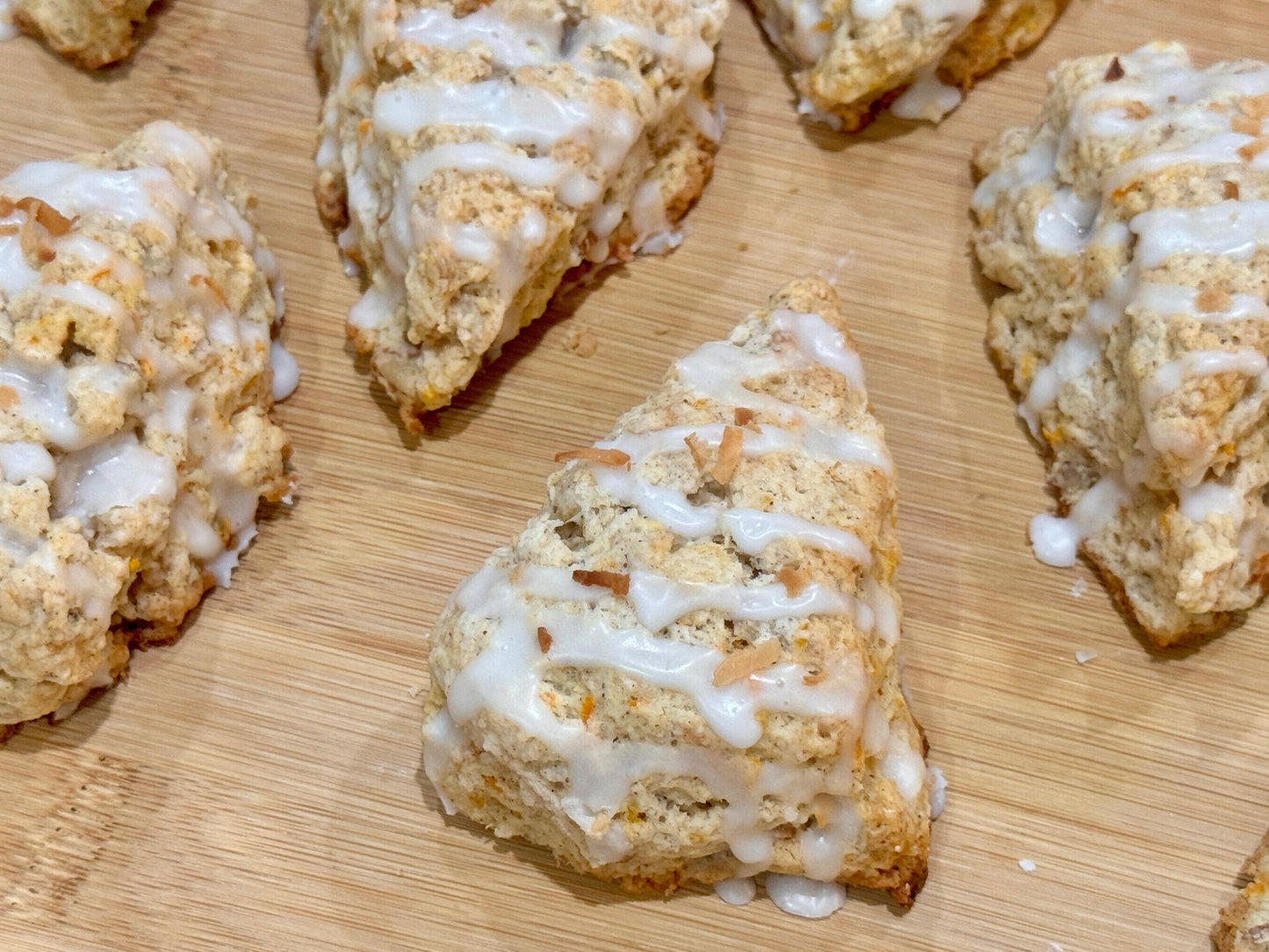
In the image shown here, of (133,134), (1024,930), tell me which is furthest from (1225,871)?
(133,134)

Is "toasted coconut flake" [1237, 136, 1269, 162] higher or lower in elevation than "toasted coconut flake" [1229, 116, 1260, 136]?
lower

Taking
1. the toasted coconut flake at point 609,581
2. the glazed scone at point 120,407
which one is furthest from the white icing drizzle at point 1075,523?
the glazed scone at point 120,407

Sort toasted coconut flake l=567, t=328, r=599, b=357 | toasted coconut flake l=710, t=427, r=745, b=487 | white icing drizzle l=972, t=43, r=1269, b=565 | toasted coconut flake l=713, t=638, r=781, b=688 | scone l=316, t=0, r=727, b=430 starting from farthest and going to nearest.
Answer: toasted coconut flake l=567, t=328, r=599, b=357 < scone l=316, t=0, r=727, b=430 < white icing drizzle l=972, t=43, r=1269, b=565 < toasted coconut flake l=710, t=427, r=745, b=487 < toasted coconut flake l=713, t=638, r=781, b=688

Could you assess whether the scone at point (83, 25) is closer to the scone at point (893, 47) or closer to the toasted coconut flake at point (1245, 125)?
the scone at point (893, 47)

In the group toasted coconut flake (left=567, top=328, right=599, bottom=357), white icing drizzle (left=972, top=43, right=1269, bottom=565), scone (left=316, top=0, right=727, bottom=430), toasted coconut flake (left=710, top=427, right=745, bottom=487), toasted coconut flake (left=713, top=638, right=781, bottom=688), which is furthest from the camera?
toasted coconut flake (left=567, top=328, right=599, bottom=357)

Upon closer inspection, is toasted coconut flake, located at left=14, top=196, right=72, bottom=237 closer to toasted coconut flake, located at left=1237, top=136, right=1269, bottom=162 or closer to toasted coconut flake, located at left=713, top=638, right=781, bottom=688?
toasted coconut flake, located at left=713, top=638, right=781, bottom=688

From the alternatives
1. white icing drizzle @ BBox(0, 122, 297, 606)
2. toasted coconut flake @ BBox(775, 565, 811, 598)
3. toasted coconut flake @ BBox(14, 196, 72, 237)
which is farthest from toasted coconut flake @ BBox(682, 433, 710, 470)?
toasted coconut flake @ BBox(14, 196, 72, 237)

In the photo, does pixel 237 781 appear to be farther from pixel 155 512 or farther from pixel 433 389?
pixel 433 389
